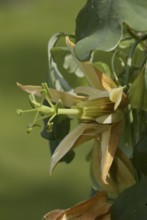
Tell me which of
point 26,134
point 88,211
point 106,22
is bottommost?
point 26,134

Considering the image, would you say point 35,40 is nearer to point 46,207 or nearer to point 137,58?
point 46,207

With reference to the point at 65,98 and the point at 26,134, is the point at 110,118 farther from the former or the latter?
the point at 26,134

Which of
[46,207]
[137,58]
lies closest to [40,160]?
[46,207]

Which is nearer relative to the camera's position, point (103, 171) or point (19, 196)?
point (103, 171)

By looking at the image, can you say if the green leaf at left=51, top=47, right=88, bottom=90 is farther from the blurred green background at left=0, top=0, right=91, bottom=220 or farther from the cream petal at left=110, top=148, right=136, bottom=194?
the blurred green background at left=0, top=0, right=91, bottom=220

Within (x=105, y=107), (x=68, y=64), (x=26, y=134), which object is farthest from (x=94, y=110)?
(x=26, y=134)

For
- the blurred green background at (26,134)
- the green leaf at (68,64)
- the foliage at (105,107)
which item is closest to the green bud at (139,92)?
the foliage at (105,107)

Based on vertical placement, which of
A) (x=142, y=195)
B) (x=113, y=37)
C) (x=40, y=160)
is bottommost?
(x=40, y=160)
